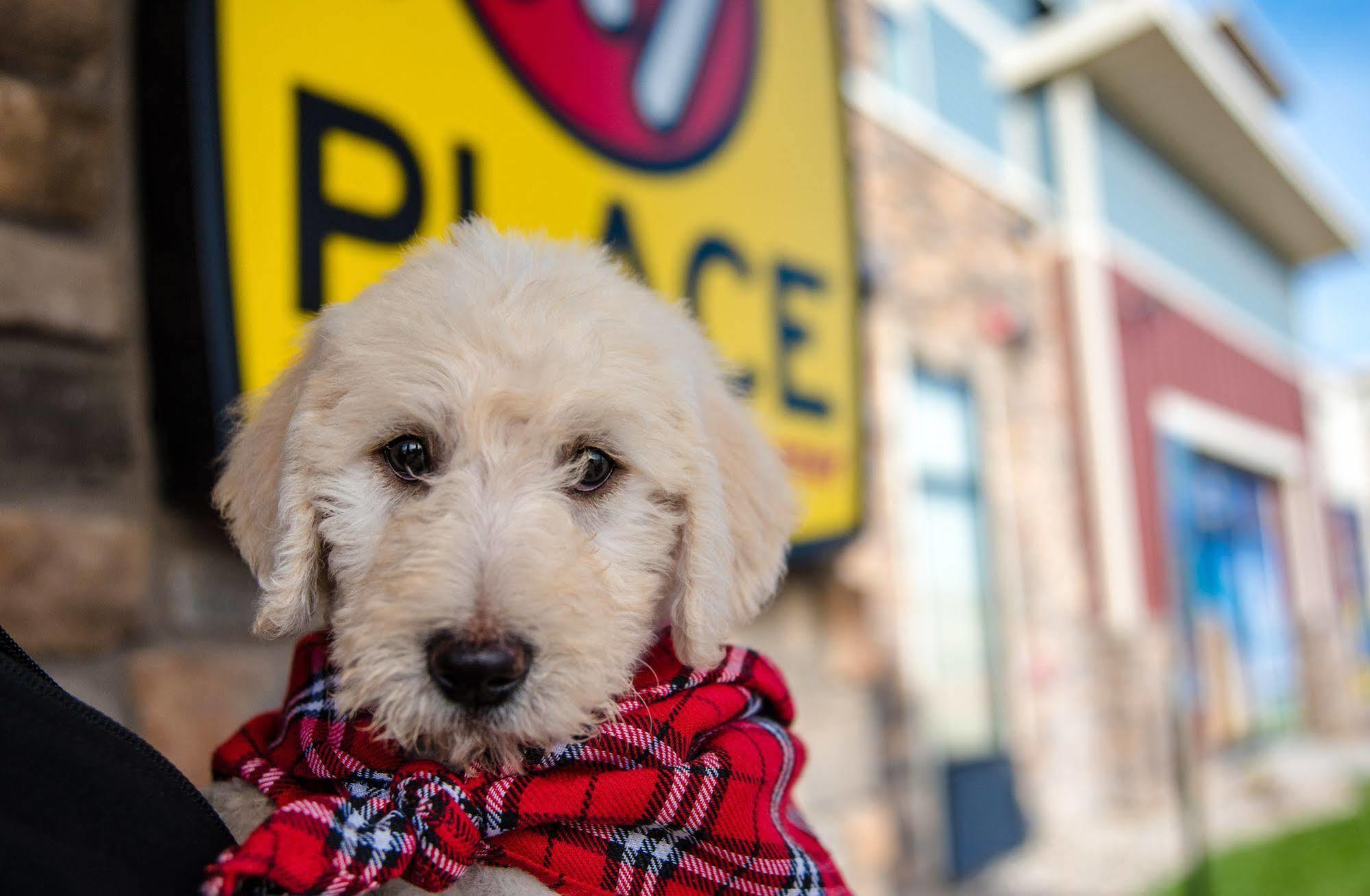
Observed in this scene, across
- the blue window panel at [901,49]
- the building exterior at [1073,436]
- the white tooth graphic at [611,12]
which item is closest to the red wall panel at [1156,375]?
the building exterior at [1073,436]

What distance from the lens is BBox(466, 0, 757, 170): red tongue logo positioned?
3.25 metres

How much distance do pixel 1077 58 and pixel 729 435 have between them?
10485 mm

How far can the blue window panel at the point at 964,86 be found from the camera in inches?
347

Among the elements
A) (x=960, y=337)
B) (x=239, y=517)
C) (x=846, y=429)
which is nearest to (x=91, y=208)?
(x=239, y=517)

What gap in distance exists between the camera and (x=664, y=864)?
4.02 ft

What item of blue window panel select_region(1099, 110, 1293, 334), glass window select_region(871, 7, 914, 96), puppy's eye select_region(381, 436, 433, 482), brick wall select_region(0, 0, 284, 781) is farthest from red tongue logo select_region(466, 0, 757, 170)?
blue window panel select_region(1099, 110, 1293, 334)

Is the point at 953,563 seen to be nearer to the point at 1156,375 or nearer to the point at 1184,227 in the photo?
the point at 1156,375

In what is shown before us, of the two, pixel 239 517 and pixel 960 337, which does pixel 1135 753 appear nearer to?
pixel 960 337

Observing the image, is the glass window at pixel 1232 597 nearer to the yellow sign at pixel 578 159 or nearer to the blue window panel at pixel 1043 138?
the blue window panel at pixel 1043 138

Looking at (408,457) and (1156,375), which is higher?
(1156,375)

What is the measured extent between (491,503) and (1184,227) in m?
15.0

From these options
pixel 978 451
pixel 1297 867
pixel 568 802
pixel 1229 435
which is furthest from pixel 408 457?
pixel 1229 435

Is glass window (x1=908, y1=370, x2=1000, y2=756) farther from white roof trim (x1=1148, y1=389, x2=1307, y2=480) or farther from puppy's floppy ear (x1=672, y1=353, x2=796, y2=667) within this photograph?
puppy's floppy ear (x1=672, y1=353, x2=796, y2=667)

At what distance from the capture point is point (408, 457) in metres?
1.41
